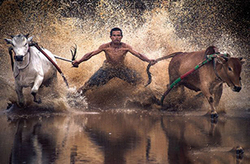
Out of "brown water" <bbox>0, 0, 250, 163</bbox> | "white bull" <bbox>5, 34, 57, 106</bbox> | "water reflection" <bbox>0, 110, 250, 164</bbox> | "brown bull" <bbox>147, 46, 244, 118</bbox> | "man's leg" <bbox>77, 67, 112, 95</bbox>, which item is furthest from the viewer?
"man's leg" <bbox>77, 67, 112, 95</bbox>

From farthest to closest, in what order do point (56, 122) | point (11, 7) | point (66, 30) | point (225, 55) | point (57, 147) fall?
point (11, 7)
point (66, 30)
point (225, 55)
point (56, 122)
point (57, 147)

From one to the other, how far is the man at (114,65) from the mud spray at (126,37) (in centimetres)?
39

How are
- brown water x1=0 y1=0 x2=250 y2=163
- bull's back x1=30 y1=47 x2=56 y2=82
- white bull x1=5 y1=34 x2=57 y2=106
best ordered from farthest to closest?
bull's back x1=30 y1=47 x2=56 y2=82 < white bull x1=5 y1=34 x2=57 y2=106 < brown water x1=0 y1=0 x2=250 y2=163

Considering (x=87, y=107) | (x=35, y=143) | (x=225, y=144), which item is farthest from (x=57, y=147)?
(x=87, y=107)

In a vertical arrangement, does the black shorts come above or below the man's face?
below

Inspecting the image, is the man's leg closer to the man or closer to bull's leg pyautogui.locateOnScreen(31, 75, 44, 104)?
the man

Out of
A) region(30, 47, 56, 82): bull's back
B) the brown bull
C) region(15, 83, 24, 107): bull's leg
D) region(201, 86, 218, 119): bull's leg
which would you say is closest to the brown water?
region(201, 86, 218, 119): bull's leg

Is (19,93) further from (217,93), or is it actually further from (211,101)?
(217,93)

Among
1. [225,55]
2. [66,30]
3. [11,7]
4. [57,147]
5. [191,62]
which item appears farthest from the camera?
[11,7]

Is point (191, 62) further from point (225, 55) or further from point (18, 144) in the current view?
point (18, 144)

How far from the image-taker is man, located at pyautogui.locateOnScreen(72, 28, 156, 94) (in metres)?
14.6

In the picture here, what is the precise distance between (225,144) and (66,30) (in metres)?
9.70

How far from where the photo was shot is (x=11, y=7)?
2209 cm

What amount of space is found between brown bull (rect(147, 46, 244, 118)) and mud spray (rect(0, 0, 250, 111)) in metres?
0.63
